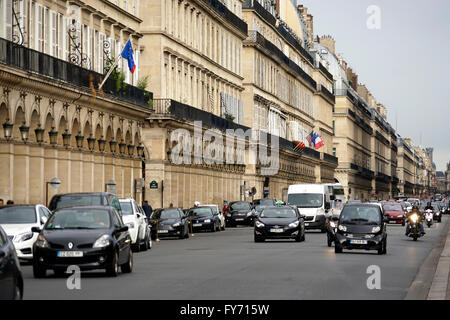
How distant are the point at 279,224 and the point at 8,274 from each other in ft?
100

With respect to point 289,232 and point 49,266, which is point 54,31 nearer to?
point 289,232

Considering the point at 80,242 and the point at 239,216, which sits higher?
the point at 239,216

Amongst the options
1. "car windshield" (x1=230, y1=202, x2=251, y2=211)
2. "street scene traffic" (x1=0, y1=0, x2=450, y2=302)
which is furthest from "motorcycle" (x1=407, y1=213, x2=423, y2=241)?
"car windshield" (x1=230, y1=202, x2=251, y2=211)

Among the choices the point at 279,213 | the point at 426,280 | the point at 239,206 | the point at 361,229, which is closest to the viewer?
the point at 426,280

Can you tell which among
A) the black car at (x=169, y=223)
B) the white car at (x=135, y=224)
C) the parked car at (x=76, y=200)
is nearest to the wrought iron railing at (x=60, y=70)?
the black car at (x=169, y=223)

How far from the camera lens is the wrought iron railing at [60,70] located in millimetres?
43375

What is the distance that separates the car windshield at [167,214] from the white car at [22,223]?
1968cm

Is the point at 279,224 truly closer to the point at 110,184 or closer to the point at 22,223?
the point at 110,184

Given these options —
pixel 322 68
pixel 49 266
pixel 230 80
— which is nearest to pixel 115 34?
pixel 230 80

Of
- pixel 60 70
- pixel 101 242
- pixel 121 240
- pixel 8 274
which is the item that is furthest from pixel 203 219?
pixel 8 274

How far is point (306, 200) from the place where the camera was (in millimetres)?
63531
